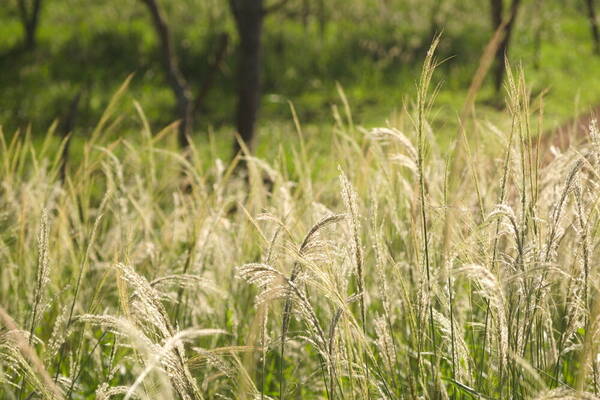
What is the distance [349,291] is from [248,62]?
193cm

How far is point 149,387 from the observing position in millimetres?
1298

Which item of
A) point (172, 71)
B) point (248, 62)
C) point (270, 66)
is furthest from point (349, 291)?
point (270, 66)

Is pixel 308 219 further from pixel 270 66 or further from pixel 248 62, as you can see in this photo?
pixel 270 66

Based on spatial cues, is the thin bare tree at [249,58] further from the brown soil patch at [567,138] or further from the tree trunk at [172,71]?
the brown soil patch at [567,138]

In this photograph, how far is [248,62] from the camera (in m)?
3.89

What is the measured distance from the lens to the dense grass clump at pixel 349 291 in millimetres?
1173

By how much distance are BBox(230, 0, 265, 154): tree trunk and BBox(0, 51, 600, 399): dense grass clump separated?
4.20 feet

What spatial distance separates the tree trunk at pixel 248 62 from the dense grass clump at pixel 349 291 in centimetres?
128

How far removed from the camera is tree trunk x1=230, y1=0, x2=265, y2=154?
3750 millimetres

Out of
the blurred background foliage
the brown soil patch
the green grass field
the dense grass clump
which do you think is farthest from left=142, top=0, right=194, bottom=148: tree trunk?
the blurred background foliage

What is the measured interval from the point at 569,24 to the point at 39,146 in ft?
28.6

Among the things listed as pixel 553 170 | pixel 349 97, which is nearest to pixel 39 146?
pixel 349 97

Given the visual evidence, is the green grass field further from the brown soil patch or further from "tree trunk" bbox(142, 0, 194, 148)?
"tree trunk" bbox(142, 0, 194, 148)

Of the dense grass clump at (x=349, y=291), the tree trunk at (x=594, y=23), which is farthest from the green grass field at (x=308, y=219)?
the tree trunk at (x=594, y=23)
